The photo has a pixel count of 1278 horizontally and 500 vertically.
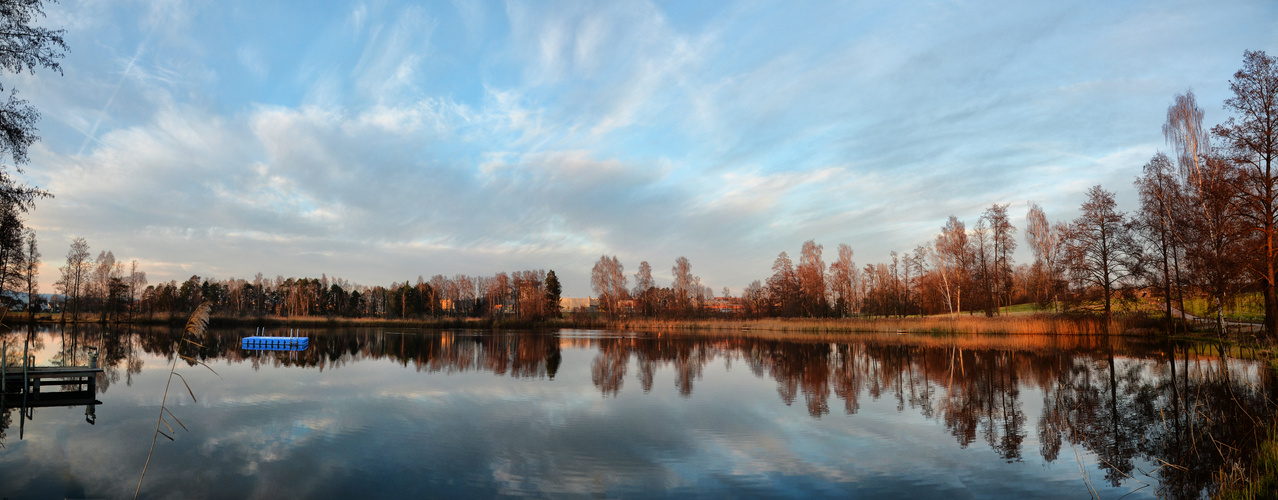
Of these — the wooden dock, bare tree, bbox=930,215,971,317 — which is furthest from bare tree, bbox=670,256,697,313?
the wooden dock

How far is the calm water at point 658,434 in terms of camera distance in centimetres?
647

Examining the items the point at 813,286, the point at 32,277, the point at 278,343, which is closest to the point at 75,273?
the point at 32,277

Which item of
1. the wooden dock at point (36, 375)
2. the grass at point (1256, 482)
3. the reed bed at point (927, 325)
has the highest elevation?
the wooden dock at point (36, 375)

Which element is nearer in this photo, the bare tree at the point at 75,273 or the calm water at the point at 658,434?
the calm water at the point at 658,434

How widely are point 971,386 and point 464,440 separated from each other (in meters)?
11.7

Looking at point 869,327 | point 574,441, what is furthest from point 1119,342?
point 574,441

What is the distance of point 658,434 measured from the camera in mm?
9109

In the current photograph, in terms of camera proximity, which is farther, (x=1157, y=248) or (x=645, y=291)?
(x=645, y=291)

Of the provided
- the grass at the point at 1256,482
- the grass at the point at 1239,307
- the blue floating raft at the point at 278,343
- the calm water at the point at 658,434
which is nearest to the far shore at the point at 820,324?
the grass at the point at 1239,307

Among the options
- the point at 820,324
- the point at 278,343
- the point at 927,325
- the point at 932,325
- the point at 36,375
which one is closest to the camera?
the point at 36,375

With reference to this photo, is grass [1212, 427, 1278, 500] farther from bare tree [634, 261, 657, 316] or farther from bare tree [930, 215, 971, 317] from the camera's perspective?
bare tree [634, 261, 657, 316]

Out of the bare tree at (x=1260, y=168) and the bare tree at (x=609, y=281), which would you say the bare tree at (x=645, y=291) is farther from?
the bare tree at (x=1260, y=168)

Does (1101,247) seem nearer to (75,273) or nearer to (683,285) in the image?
(683,285)

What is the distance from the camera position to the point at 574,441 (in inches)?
336
